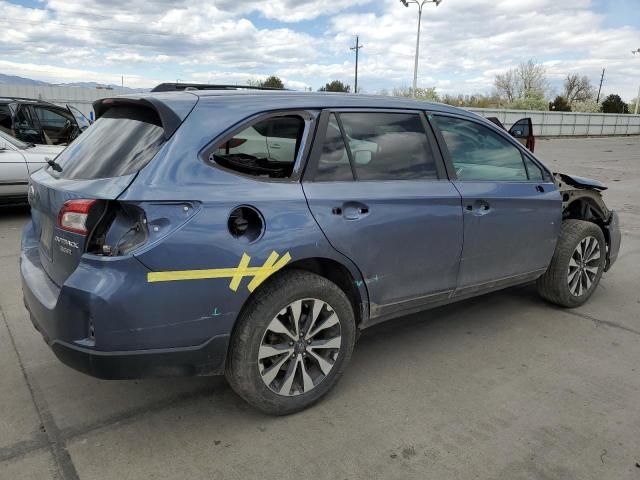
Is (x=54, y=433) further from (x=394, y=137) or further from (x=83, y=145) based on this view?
(x=394, y=137)

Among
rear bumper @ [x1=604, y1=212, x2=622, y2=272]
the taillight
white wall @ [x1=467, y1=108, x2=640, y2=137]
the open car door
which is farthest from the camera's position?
white wall @ [x1=467, y1=108, x2=640, y2=137]

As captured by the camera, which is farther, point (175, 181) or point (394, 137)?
point (394, 137)

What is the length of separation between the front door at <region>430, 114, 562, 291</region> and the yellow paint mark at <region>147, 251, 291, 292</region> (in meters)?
1.44

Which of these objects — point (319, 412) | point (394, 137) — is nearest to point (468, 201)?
point (394, 137)

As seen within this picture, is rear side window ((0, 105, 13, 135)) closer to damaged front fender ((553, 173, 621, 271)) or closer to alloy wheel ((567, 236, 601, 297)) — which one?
damaged front fender ((553, 173, 621, 271))

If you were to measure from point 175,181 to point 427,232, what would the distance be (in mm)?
1556

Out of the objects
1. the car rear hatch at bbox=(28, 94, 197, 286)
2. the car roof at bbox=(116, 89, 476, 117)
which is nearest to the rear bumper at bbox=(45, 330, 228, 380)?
the car rear hatch at bbox=(28, 94, 197, 286)

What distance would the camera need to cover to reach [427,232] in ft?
10.6

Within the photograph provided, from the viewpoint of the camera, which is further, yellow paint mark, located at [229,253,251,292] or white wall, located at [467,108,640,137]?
white wall, located at [467,108,640,137]

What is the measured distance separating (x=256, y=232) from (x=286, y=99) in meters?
0.83

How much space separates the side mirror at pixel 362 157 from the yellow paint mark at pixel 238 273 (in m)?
0.76

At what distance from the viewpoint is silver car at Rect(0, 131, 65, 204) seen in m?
7.36

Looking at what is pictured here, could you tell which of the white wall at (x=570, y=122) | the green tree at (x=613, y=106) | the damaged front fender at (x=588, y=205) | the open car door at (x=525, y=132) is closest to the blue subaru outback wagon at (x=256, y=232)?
the damaged front fender at (x=588, y=205)

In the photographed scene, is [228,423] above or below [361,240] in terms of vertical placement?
below
